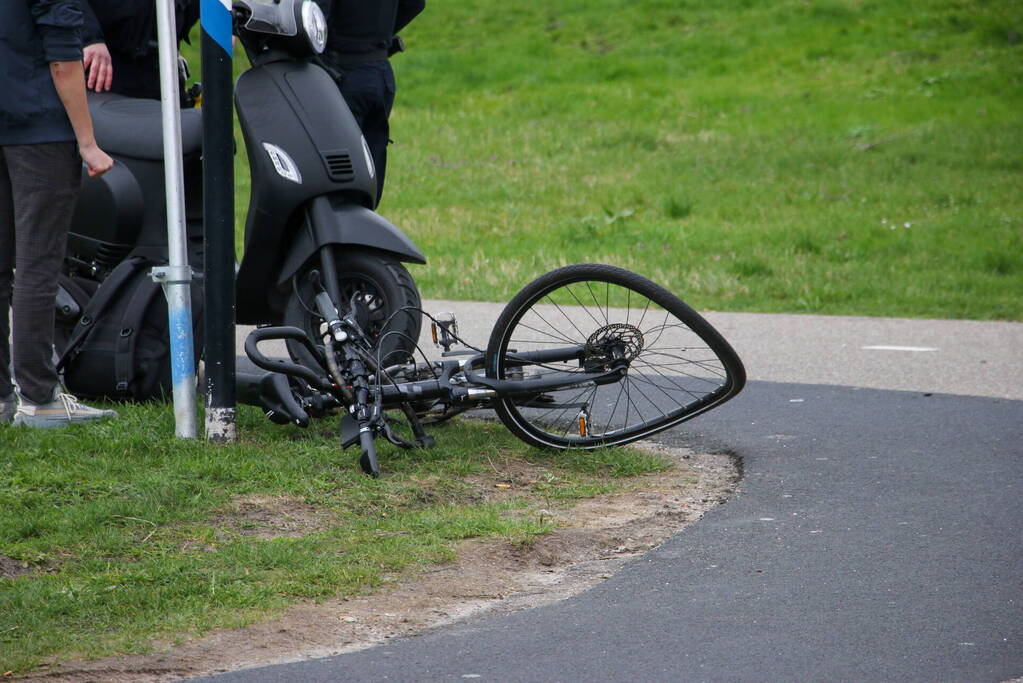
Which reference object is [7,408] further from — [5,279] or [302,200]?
[302,200]

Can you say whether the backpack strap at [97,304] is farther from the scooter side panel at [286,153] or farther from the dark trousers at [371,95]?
the dark trousers at [371,95]

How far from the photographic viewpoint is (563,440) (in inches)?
200

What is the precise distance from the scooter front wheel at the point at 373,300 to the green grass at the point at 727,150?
14.8ft

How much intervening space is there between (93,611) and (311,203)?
2160 millimetres

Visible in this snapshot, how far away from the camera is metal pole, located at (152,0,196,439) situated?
4.91 m

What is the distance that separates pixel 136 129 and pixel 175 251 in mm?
1005

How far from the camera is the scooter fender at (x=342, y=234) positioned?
Result: 5.19 metres

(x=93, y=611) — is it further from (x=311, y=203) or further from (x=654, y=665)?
(x=311, y=203)

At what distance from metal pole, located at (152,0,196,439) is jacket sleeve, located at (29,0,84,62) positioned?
28cm

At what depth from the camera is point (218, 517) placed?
4328 mm

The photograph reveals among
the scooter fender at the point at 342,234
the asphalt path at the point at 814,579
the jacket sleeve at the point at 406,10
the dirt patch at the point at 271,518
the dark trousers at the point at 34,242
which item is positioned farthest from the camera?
the jacket sleeve at the point at 406,10

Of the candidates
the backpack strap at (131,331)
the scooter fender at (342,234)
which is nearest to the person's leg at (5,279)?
the backpack strap at (131,331)

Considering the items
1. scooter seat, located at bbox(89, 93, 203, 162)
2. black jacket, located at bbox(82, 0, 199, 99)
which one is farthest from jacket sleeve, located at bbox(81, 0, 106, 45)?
scooter seat, located at bbox(89, 93, 203, 162)

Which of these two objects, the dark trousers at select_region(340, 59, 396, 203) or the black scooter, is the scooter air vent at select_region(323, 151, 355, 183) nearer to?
the black scooter
